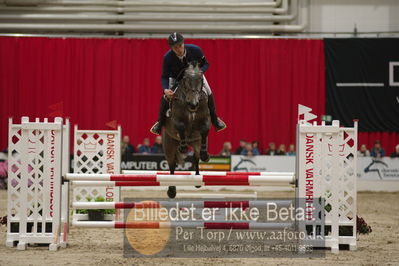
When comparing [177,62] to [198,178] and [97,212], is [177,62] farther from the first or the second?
[97,212]

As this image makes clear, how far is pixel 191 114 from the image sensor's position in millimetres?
6438

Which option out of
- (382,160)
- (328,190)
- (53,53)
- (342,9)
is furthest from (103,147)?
(342,9)

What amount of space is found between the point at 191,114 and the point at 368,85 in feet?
39.2

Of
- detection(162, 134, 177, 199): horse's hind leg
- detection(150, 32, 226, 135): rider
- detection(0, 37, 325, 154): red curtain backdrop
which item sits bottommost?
detection(162, 134, 177, 199): horse's hind leg

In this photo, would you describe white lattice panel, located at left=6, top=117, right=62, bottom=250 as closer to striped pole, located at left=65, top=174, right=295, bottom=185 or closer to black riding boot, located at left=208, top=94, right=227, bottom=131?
striped pole, located at left=65, top=174, right=295, bottom=185

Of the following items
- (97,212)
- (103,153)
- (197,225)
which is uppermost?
(103,153)

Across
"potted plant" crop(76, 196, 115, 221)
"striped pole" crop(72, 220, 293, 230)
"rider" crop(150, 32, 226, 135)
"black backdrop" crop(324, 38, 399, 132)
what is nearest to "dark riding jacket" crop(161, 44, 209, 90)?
"rider" crop(150, 32, 226, 135)

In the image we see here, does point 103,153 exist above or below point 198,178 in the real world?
above

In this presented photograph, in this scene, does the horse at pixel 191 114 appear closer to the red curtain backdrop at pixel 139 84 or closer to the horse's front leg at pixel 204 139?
the horse's front leg at pixel 204 139

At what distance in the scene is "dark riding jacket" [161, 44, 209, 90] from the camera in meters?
6.62

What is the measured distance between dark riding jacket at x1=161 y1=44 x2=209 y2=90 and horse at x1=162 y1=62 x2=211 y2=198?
0.70ft

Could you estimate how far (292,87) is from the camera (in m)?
17.6

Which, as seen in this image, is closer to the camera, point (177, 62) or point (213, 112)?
point (177, 62)

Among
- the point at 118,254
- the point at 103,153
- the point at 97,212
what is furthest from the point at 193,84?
the point at 97,212
